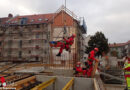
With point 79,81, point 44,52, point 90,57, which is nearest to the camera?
point 79,81

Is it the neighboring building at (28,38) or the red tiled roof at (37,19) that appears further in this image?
the red tiled roof at (37,19)

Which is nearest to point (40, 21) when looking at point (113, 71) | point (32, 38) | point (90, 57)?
point (32, 38)

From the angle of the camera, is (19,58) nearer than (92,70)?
No

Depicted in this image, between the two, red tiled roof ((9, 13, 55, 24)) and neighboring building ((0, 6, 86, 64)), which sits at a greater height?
red tiled roof ((9, 13, 55, 24))

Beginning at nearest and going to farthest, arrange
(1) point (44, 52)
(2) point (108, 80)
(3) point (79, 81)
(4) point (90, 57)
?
(3) point (79, 81), (4) point (90, 57), (2) point (108, 80), (1) point (44, 52)

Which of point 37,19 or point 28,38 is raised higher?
point 37,19

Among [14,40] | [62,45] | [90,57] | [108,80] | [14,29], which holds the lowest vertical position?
[108,80]

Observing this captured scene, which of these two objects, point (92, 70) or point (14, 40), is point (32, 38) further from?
point (92, 70)

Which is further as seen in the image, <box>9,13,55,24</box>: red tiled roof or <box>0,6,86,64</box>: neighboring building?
<box>9,13,55,24</box>: red tiled roof

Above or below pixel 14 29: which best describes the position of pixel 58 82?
below

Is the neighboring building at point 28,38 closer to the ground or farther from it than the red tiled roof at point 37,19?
closer to the ground

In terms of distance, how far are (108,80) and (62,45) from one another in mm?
8455

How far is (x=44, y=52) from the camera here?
2633 centimetres

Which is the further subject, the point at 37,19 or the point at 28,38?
the point at 37,19
